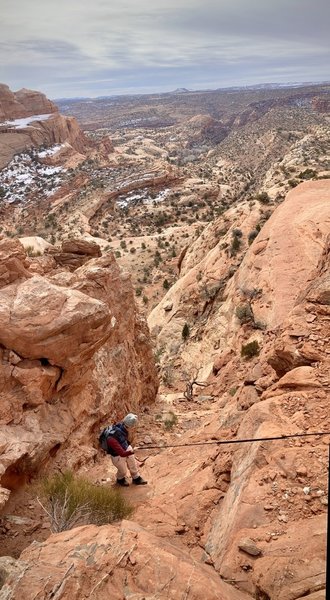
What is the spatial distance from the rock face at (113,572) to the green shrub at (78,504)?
1179mm

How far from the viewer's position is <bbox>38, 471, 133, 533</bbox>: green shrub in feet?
19.6

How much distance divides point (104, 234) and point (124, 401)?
39.7 metres

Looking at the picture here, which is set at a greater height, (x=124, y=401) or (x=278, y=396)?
(x=278, y=396)

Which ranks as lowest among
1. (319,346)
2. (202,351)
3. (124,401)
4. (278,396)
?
(202,351)

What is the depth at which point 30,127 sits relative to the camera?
72.0m

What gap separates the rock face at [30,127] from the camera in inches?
2719

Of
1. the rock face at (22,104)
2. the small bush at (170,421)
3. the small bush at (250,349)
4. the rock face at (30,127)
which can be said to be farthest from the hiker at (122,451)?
the rock face at (22,104)

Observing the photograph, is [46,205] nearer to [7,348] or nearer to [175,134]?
[7,348]

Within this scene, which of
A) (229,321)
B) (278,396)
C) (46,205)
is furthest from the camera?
(46,205)

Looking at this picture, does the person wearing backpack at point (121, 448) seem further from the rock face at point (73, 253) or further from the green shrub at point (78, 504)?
the rock face at point (73, 253)

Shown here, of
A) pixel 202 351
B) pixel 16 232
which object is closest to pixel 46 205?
pixel 16 232

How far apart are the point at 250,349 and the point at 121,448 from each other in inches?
277

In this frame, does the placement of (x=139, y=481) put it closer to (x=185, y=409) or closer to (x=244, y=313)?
(x=185, y=409)

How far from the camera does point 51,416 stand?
8.94 m
